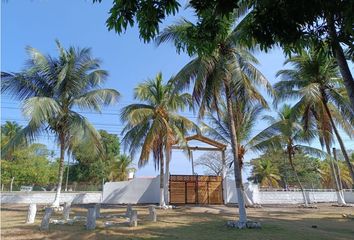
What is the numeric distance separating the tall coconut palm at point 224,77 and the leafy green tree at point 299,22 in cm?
745

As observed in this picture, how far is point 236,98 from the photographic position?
42.9 feet

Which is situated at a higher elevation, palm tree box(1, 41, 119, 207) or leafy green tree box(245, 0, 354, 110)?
palm tree box(1, 41, 119, 207)

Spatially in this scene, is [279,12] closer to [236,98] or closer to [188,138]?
[236,98]

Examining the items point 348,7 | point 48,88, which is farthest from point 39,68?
point 348,7

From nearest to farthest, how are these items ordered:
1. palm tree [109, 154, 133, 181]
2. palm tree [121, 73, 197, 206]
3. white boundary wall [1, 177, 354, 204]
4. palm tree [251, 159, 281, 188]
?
palm tree [121, 73, 197, 206] < white boundary wall [1, 177, 354, 204] < palm tree [251, 159, 281, 188] < palm tree [109, 154, 133, 181]

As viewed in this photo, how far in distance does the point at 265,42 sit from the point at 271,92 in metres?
9.39

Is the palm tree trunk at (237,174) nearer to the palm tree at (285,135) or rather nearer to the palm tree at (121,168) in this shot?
the palm tree at (285,135)

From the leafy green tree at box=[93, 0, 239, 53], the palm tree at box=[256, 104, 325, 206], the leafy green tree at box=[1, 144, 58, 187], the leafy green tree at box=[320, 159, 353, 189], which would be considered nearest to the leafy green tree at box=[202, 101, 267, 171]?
the palm tree at box=[256, 104, 325, 206]

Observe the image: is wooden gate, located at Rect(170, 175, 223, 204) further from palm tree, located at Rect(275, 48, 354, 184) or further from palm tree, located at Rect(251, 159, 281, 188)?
palm tree, located at Rect(251, 159, 281, 188)

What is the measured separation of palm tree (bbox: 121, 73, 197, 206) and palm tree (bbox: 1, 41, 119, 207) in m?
2.39

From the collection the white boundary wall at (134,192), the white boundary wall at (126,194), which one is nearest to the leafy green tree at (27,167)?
the white boundary wall at (126,194)

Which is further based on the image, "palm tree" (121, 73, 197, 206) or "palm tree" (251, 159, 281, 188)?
"palm tree" (251, 159, 281, 188)

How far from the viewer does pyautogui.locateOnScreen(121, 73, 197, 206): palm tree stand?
58.4ft

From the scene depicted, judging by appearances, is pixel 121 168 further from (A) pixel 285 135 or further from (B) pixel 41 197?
(A) pixel 285 135
